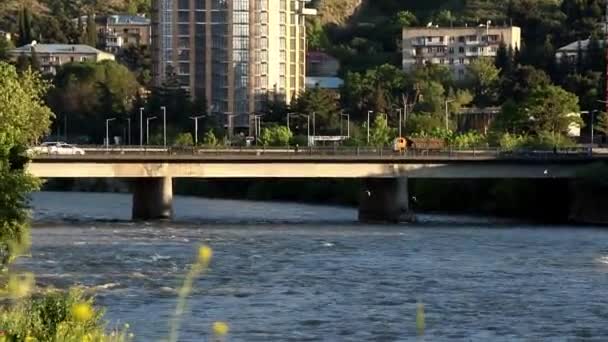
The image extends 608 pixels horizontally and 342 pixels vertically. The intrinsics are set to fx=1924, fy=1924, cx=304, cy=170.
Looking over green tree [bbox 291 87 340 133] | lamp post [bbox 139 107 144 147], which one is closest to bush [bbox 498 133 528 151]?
green tree [bbox 291 87 340 133]

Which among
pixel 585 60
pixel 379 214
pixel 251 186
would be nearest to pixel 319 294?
pixel 379 214

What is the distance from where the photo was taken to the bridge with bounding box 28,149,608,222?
10781 cm

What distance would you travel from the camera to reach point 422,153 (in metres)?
112

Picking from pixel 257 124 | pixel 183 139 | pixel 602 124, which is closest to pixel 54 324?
pixel 602 124

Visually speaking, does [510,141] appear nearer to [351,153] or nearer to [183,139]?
[351,153]

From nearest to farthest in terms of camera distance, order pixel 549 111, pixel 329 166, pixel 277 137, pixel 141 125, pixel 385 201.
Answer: pixel 329 166
pixel 385 201
pixel 549 111
pixel 277 137
pixel 141 125

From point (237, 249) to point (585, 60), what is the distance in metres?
122

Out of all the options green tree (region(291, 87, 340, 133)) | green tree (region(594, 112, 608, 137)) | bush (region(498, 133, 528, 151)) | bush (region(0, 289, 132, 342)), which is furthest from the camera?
green tree (region(291, 87, 340, 133))

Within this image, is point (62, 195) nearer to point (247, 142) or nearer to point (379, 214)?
point (247, 142)

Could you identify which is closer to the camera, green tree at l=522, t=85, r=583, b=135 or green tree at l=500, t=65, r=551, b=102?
green tree at l=522, t=85, r=583, b=135

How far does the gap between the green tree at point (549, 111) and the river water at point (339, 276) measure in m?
51.2

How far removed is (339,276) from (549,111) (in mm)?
92581

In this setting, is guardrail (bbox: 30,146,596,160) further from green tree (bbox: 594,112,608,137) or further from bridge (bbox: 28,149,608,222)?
green tree (bbox: 594,112,608,137)

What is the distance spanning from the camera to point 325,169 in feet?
360
